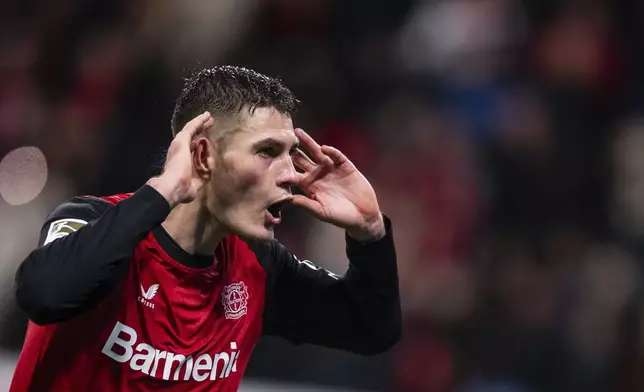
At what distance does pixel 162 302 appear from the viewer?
9.18 feet

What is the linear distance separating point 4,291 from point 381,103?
89.6 inches

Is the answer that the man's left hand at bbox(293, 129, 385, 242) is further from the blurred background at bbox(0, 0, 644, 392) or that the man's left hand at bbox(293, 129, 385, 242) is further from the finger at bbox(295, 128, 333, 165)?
the blurred background at bbox(0, 0, 644, 392)

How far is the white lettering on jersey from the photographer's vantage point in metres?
2.71

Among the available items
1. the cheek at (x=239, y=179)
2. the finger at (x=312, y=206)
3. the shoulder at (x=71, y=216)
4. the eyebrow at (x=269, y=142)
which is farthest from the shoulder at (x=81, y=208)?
the finger at (x=312, y=206)

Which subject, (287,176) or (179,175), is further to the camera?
(287,176)

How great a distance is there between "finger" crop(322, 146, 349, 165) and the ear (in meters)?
0.33

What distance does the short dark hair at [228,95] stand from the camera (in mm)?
2891

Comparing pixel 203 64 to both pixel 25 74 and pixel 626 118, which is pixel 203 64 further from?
pixel 626 118

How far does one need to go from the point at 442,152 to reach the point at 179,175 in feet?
10.8

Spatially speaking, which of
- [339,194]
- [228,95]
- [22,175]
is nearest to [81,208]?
[228,95]

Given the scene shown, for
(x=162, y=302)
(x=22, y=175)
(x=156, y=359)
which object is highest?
(x=162, y=302)

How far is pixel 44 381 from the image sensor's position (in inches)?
106

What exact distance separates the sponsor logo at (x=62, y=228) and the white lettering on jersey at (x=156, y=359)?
0.87 ft

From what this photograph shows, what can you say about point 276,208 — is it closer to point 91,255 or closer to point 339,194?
point 339,194
